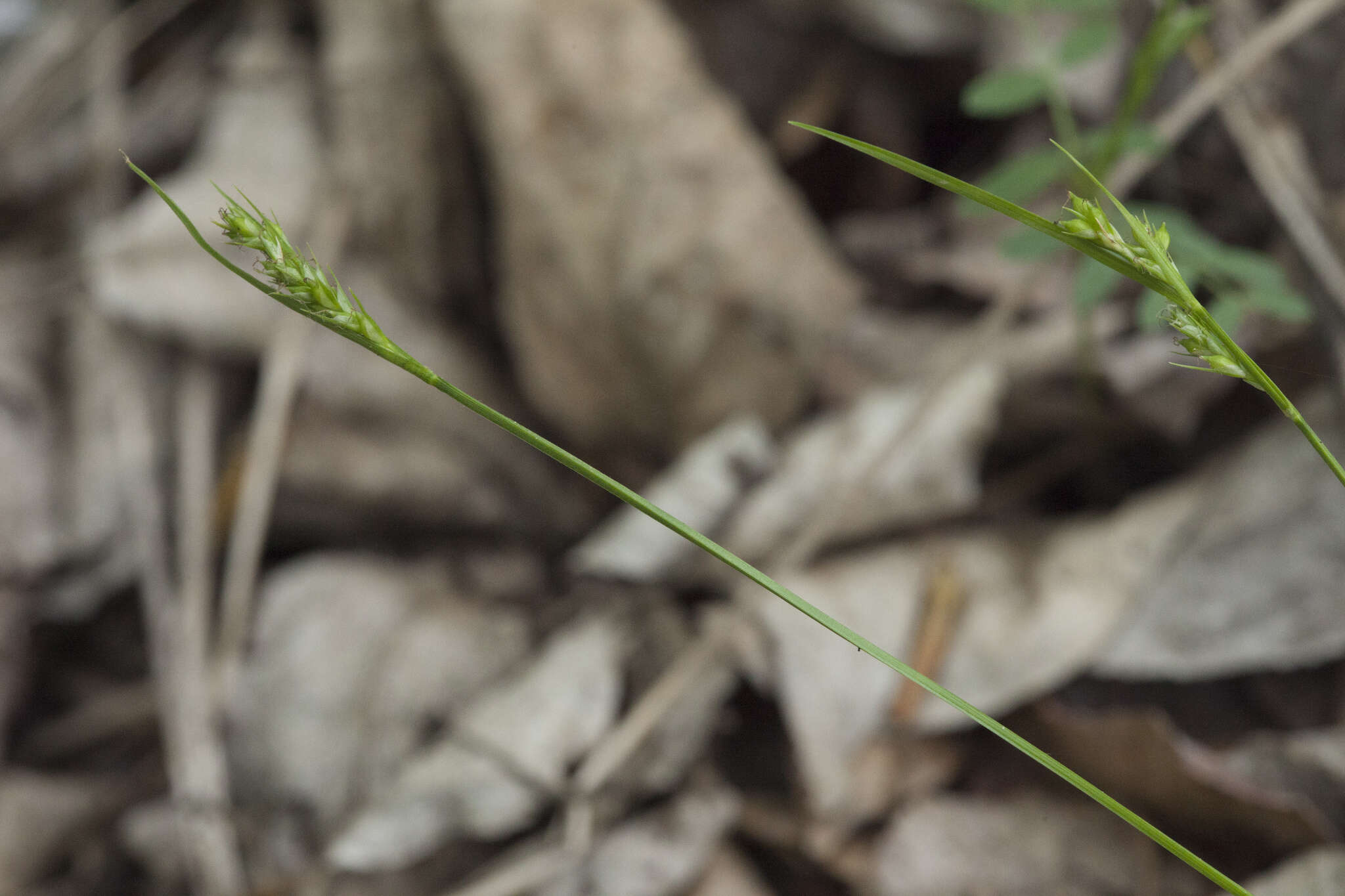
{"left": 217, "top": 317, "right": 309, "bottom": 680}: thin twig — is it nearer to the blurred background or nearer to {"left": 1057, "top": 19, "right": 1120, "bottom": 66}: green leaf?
the blurred background

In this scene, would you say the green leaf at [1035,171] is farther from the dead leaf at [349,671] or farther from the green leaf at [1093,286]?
the dead leaf at [349,671]

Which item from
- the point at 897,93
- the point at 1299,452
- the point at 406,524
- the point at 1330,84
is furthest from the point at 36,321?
the point at 1330,84

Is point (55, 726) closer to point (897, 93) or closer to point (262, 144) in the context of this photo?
point (262, 144)

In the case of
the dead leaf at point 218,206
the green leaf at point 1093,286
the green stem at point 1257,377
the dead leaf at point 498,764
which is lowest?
the green stem at point 1257,377

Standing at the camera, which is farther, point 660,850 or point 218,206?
point 218,206

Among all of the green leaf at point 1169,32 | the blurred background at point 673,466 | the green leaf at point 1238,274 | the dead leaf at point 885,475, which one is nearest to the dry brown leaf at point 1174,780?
the blurred background at point 673,466

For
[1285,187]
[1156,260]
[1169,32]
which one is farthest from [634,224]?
[1156,260]

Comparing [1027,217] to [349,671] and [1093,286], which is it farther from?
[349,671]
